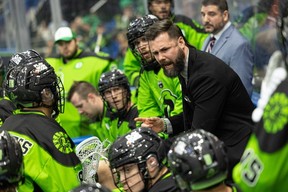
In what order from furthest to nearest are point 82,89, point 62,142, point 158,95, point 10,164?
point 82,89 → point 158,95 → point 62,142 → point 10,164

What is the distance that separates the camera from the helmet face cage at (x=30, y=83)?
4836mm

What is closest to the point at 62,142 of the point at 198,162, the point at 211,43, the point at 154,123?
the point at 154,123

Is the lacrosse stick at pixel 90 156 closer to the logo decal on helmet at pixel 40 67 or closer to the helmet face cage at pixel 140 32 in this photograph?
the logo decal on helmet at pixel 40 67

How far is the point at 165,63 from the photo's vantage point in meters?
4.92

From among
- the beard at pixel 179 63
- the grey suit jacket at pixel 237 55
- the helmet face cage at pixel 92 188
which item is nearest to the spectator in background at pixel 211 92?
the beard at pixel 179 63

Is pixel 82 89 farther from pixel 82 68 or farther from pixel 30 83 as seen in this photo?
pixel 30 83

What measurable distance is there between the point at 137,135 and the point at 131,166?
0.21 m

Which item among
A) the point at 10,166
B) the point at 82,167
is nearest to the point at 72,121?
the point at 82,167

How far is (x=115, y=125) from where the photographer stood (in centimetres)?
660

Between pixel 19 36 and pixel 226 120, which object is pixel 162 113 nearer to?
pixel 226 120

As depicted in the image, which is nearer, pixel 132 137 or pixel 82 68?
pixel 132 137

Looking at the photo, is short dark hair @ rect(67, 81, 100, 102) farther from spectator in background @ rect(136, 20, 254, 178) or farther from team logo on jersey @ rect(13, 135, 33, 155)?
team logo on jersey @ rect(13, 135, 33, 155)

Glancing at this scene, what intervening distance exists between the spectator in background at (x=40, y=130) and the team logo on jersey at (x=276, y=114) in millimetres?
1835

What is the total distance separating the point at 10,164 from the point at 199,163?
103 centimetres
